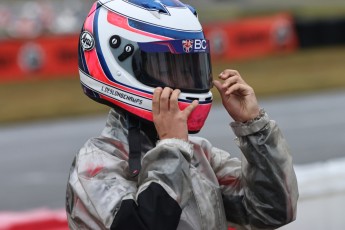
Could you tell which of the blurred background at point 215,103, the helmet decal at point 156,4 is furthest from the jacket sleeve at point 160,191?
the blurred background at point 215,103

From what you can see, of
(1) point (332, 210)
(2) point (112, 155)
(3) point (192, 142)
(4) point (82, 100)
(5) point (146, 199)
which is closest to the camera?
(5) point (146, 199)

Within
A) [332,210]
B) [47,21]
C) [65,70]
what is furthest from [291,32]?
[332,210]

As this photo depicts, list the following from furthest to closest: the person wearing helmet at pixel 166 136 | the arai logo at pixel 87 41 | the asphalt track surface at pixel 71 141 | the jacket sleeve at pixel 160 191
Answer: the asphalt track surface at pixel 71 141 < the arai logo at pixel 87 41 < the person wearing helmet at pixel 166 136 < the jacket sleeve at pixel 160 191

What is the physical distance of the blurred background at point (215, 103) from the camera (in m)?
5.08

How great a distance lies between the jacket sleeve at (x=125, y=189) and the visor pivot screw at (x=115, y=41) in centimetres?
33

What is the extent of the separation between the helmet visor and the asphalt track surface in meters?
6.48

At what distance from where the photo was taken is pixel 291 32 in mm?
28062

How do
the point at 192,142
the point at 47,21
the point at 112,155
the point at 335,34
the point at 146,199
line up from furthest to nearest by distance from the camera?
the point at 47,21 < the point at 335,34 < the point at 192,142 < the point at 112,155 < the point at 146,199

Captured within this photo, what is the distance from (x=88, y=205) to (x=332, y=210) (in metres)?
2.39

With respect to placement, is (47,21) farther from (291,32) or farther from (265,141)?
(265,141)

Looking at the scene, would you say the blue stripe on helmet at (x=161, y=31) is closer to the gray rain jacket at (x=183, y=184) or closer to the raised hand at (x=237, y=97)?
the raised hand at (x=237, y=97)

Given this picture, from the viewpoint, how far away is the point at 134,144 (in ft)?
9.35

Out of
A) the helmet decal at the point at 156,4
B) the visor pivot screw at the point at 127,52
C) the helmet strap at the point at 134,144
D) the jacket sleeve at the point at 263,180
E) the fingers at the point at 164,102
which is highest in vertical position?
the helmet decal at the point at 156,4

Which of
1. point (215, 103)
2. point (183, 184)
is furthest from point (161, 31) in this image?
point (215, 103)
